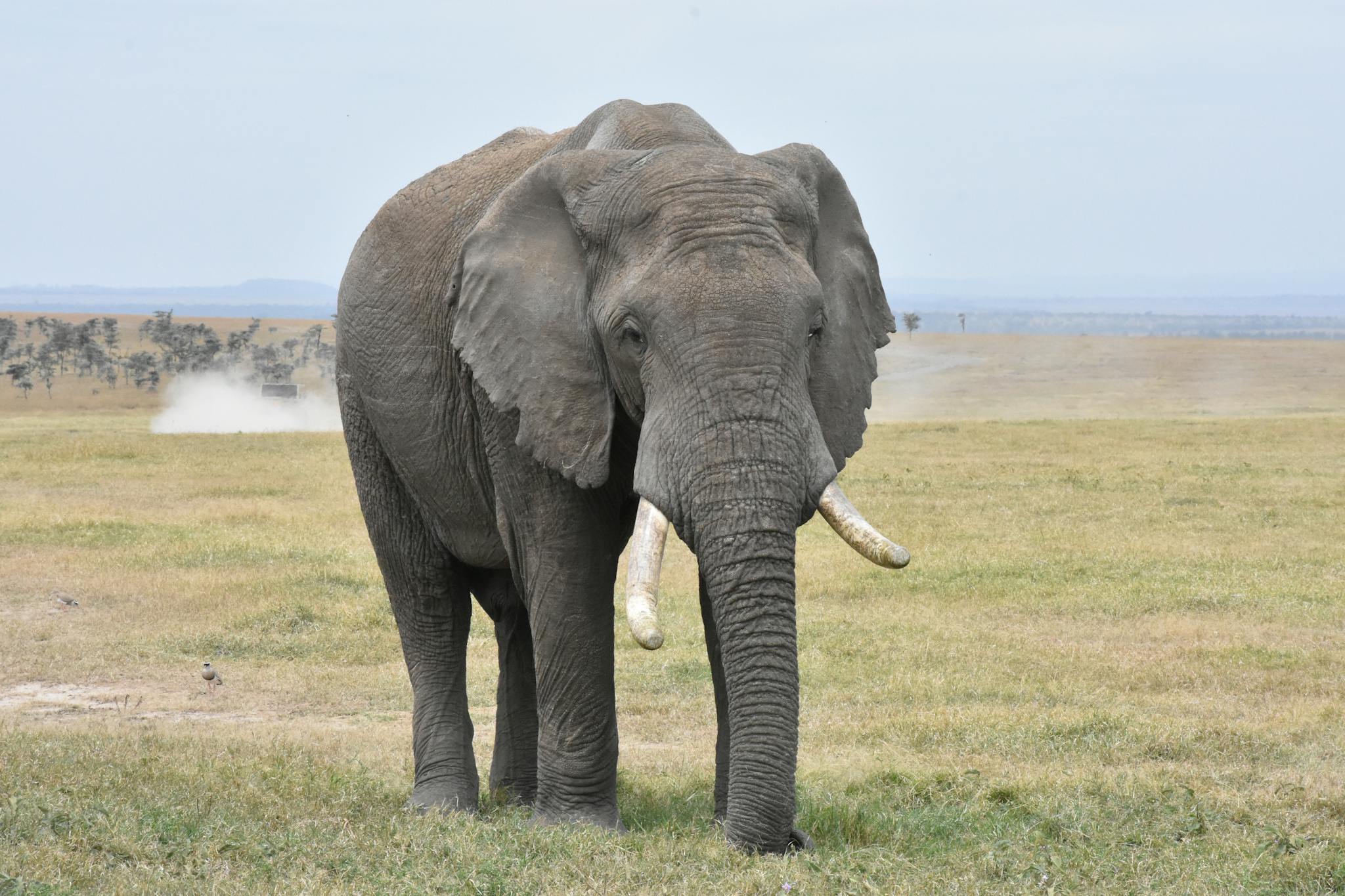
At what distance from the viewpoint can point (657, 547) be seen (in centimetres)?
598

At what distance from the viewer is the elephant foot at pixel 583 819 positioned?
7.14 meters

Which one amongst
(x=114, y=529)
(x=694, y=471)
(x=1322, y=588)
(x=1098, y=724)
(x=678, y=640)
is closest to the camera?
(x=694, y=471)

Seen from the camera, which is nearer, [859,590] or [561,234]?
[561,234]

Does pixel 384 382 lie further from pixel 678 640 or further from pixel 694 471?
pixel 678 640

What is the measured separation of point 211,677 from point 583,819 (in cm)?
629

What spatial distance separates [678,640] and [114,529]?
387 inches

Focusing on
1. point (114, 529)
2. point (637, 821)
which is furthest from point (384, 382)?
point (114, 529)

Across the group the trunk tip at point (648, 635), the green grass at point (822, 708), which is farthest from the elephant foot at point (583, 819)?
the trunk tip at point (648, 635)

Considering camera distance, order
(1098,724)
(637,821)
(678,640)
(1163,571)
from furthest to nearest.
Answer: (1163,571), (678,640), (1098,724), (637,821)

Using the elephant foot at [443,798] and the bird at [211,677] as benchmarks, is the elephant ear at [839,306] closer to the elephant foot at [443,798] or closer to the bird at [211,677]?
the elephant foot at [443,798]

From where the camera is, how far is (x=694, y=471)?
5844 mm

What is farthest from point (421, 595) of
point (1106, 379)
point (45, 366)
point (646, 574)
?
point (1106, 379)

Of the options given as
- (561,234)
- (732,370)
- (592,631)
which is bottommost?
(592,631)

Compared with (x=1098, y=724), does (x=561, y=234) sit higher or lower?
higher
